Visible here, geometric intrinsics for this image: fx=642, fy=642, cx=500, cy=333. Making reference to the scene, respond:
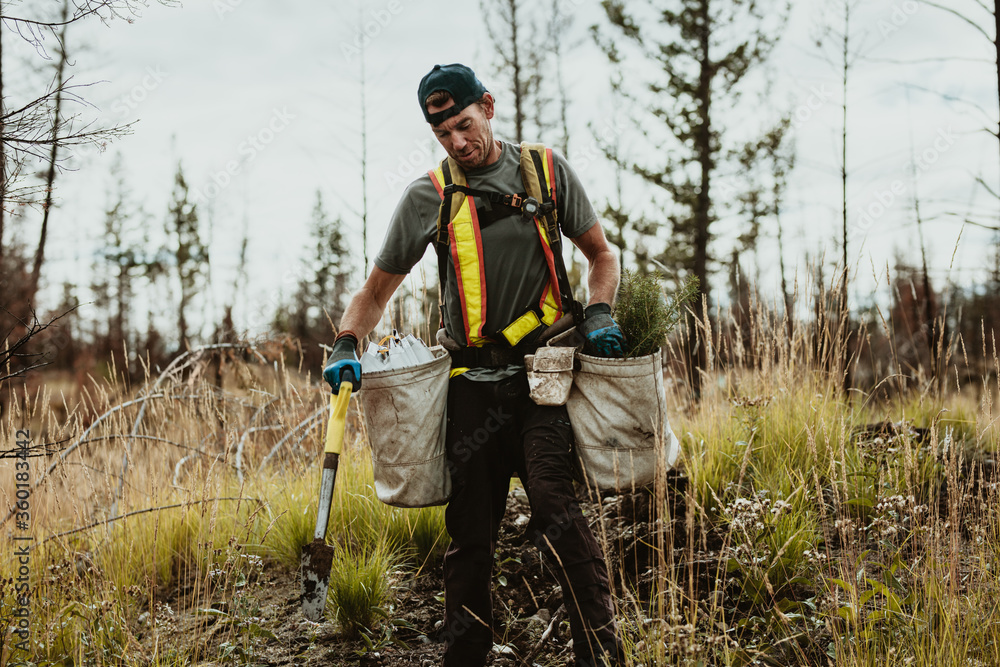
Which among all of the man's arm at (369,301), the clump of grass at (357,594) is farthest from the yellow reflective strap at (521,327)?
the clump of grass at (357,594)

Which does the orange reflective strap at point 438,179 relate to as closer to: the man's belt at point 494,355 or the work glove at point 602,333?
the man's belt at point 494,355

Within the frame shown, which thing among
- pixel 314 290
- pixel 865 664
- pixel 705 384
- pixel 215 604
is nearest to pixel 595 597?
pixel 865 664

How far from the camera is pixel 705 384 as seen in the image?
491 centimetres

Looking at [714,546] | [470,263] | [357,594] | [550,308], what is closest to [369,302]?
[470,263]

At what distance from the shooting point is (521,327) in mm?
2607

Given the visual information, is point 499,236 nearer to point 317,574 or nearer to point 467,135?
point 467,135

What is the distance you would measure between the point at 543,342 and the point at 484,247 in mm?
457

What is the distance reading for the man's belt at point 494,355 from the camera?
8.61 ft

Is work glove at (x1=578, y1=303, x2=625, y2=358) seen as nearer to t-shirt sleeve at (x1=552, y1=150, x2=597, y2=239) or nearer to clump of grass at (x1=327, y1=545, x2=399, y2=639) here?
t-shirt sleeve at (x1=552, y1=150, x2=597, y2=239)

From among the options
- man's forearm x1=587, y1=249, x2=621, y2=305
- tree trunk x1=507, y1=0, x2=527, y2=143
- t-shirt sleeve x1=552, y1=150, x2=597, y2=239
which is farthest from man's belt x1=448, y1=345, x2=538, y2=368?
tree trunk x1=507, y1=0, x2=527, y2=143

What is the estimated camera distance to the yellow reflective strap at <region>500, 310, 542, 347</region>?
259 cm

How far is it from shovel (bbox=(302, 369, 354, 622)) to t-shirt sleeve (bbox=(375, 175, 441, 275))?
1.92 feet

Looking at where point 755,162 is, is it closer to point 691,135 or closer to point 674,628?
point 691,135

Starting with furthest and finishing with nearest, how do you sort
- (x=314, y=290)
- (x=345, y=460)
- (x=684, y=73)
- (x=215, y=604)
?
1. (x=314, y=290)
2. (x=684, y=73)
3. (x=345, y=460)
4. (x=215, y=604)
